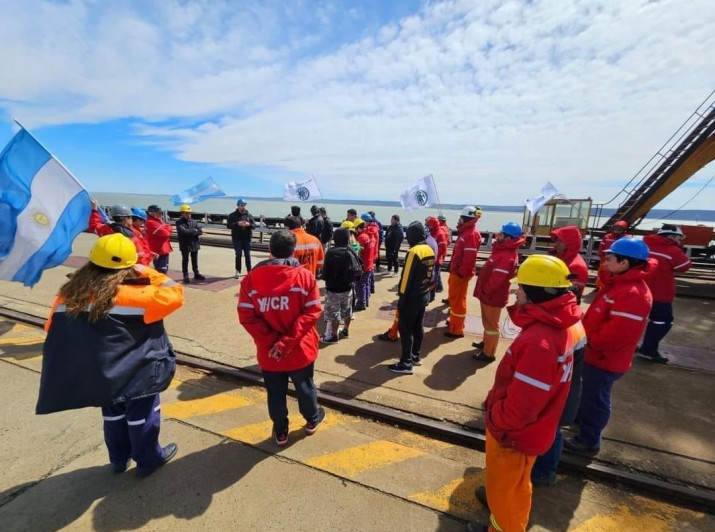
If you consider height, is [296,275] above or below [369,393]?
above

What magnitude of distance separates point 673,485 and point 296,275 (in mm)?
3469

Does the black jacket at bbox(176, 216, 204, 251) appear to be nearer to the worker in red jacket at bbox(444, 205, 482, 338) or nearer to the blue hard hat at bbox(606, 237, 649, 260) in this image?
the worker in red jacket at bbox(444, 205, 482, 338)

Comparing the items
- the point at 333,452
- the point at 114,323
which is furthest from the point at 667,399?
the point at 114,323

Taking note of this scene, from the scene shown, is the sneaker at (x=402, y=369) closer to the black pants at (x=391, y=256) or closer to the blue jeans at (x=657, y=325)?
the blue jeans at (x=657, y=325)

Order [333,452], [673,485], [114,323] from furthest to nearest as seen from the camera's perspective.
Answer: [333,452]
[673,485]
[114,323]

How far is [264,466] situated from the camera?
9.25ft

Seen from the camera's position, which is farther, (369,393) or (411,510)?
(369,393)

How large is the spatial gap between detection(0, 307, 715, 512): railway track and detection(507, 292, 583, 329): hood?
172 centimetres

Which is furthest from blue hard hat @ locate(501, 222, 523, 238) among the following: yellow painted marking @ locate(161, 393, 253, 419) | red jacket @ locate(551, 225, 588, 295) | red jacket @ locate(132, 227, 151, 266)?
red jacket @ locate(132, 227, 151, 266)

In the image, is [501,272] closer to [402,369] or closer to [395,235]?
[402,369]

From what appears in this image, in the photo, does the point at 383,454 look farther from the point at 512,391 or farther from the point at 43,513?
the point at 43,513

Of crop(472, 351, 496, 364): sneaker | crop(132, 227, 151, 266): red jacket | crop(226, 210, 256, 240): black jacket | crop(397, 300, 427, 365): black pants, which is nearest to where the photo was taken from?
crop(397, 300, 427, 365): black pants

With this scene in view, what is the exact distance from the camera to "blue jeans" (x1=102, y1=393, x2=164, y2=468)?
2537 mm

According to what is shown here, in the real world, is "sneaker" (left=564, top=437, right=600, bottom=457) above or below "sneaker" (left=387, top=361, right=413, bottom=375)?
below
